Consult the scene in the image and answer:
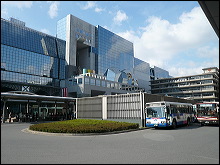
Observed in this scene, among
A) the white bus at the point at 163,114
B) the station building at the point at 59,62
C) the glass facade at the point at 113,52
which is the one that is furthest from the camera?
the glass facade at the point at 113,52

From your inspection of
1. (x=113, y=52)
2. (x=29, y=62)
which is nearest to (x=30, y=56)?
(x=29, y=62)

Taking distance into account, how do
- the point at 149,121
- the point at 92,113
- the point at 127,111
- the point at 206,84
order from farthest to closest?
the point at 206,84, the point at 92,113, the point at 127,111, the point at 149,121

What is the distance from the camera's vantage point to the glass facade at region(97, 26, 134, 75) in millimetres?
96812

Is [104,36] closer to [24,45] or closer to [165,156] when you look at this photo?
[24,45]

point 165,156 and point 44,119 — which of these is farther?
point 44,119

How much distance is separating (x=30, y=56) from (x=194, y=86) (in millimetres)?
76904

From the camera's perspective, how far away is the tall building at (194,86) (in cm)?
9119

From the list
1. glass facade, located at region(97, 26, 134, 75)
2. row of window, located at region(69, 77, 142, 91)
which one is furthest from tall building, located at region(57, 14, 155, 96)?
row of window, located at region(69, 77, 142, 91)

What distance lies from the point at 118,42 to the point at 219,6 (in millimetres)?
105373

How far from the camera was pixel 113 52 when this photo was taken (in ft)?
341

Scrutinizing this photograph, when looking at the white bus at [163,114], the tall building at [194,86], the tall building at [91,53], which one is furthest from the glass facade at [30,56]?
the tall building at [194,86]

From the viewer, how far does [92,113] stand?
28422 mm

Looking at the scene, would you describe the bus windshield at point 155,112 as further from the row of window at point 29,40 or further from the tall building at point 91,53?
the row of window at point 29,40

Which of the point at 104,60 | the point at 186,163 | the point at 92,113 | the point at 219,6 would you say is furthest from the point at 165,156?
the point at 104,60
